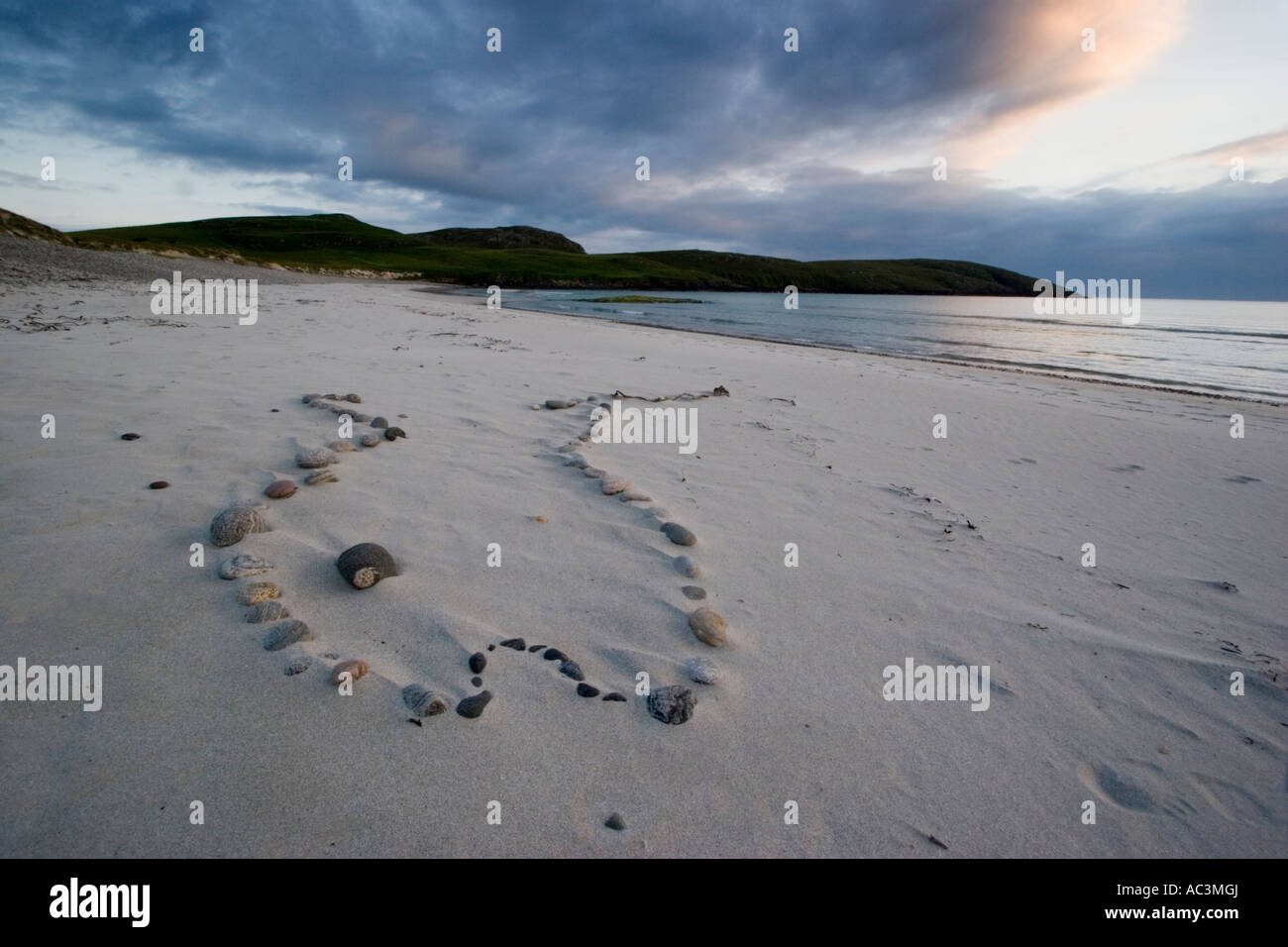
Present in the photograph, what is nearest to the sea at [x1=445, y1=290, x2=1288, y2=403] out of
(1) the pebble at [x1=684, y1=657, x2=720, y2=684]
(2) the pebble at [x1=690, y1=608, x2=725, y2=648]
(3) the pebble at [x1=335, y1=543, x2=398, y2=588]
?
(2) the pebble at [x1=690, y1=608, x2=725, y2=648]

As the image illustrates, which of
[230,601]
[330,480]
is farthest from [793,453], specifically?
[230,601]

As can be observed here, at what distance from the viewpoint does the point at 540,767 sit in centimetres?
230

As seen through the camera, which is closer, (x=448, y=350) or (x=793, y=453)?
(x=793, y=453)

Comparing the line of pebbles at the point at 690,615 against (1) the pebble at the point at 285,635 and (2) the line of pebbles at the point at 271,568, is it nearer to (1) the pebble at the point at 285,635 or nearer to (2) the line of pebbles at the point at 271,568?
(2) the line of pebbles at the point at 271,568

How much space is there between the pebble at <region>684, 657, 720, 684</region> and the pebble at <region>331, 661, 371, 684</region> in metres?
1.53

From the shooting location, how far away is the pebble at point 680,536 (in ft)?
13.5

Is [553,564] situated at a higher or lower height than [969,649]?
higher

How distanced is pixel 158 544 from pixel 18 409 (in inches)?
155

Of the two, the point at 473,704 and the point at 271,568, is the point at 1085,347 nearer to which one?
the point at 473,704

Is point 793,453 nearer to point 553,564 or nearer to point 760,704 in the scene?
point 553,564

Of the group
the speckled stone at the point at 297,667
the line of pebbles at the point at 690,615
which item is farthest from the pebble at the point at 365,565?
the line of pebbles at the point at 690,615

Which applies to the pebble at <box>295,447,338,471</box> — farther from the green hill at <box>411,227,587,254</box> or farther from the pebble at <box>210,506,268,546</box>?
the green hill at <box>411,227,587,254</box>

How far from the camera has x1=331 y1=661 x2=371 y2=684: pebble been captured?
2.61 metres

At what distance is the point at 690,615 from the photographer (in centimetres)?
331
